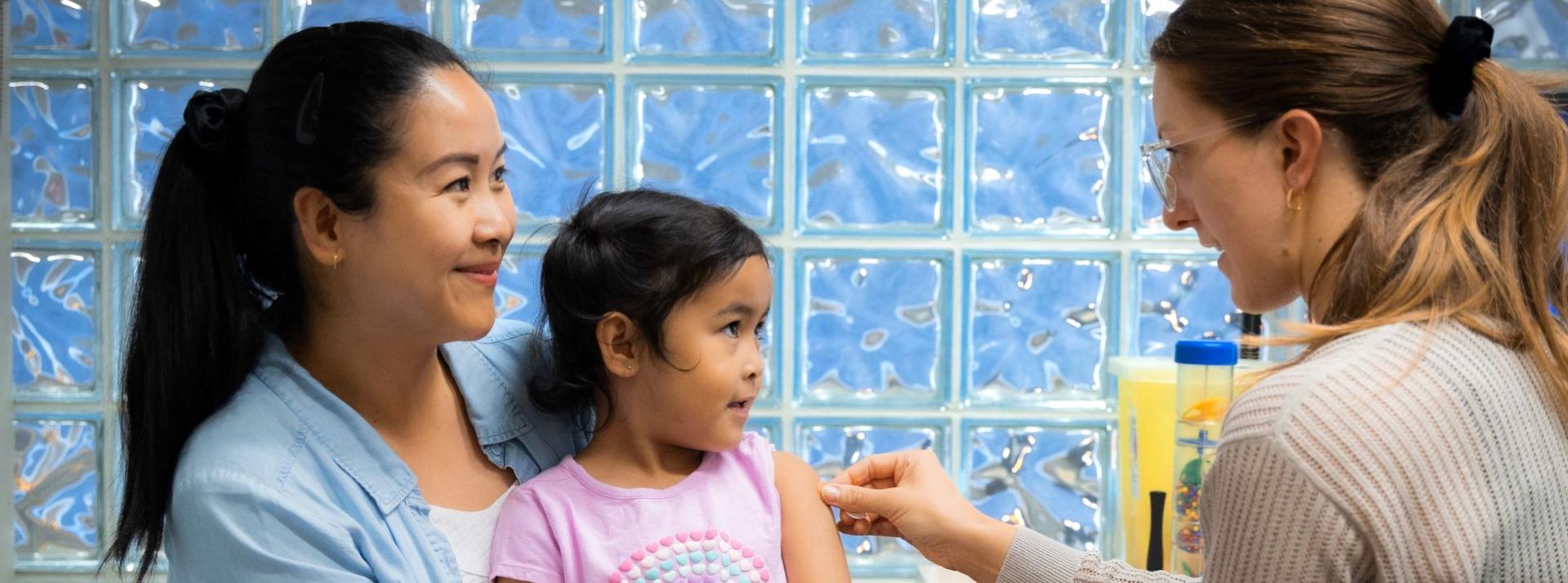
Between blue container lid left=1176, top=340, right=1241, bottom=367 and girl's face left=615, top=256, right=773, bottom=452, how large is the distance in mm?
682

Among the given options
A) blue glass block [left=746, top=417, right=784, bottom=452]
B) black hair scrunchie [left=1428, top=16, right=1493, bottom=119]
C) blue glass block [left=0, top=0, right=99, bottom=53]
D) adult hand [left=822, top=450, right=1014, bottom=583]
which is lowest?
blue glass block [left=746, top=417, right=784, bottom=452]

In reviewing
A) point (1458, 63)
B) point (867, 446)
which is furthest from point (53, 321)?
point (1458, 63)

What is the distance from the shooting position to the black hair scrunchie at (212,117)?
4.35ft

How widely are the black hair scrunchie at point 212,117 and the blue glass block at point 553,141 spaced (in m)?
0.98

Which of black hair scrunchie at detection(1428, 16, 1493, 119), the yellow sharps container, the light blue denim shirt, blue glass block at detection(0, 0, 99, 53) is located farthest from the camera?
blue glass block at detection(0, 0, 99, 53)

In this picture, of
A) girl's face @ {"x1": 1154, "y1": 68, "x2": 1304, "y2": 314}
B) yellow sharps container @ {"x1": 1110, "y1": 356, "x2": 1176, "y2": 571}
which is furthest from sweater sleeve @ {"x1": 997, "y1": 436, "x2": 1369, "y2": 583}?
→ yellow sharps container @ {"x1": 1110, "y1": 356, "x2": 1176, "y2": 571}

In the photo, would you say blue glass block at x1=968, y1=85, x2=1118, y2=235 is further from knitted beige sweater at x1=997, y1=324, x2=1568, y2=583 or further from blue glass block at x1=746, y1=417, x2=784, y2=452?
knitted beige sweater at x1=997, y1=324, x2=1568, y2=583

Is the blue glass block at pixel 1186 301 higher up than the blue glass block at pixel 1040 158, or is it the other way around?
the blue glass block at pixel 1040 158

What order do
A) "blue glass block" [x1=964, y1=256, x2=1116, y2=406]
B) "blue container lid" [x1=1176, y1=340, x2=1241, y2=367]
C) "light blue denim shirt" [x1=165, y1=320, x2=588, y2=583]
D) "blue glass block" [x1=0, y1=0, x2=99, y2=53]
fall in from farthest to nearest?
"blue glass block" [x1=964, y1=256, x2=1116, y2=406] → "blue glass block" [x1=0, y1=0, x2=99, y2=53] → "blue container lid" [x1=1176, y1=340, x2=1241, y2=367] → "light blue denim shirt" [x1=165, y1=320, x2=588, y2=583]

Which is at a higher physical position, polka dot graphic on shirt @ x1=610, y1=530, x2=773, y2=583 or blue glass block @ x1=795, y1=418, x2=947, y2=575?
polka dot graphic on shirt @ x1=610, y1=530, x2=773, y2=583

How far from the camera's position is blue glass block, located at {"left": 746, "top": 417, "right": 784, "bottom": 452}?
2389 millimetres

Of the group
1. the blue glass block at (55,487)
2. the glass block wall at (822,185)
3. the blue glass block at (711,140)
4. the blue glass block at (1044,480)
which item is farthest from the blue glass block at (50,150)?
the blue glass block at (1044,480)

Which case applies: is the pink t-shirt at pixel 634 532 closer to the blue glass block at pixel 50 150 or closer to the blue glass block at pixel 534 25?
the blue glass block at pixel 534 25

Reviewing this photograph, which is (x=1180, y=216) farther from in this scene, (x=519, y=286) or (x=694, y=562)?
(x=519, y=286)
